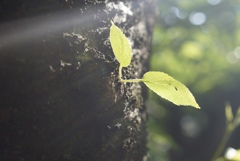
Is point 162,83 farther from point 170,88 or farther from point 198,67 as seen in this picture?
point 198,67

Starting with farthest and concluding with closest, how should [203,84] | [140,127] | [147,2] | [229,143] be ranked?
1. [229,143]
2. [203,84]
3. [147,2]
4. [140,127]

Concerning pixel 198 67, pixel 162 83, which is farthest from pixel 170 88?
pixel 198 67

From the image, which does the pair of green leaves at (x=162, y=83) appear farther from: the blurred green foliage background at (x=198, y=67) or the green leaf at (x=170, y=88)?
the blurred green foliage background at (x=198, y=67)

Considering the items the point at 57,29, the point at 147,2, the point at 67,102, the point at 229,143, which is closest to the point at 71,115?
the point at 67,102

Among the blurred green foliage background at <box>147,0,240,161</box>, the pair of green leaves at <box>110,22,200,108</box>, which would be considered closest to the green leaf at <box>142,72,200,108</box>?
the pair of green leaves at <box>110,22,200,108</box>

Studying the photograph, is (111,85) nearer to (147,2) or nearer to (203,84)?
(147,2)

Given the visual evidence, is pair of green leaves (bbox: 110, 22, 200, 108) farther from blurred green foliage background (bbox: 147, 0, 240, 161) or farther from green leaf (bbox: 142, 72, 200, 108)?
blurred green foliage background (bbox: 147, 0, 240, 161)
